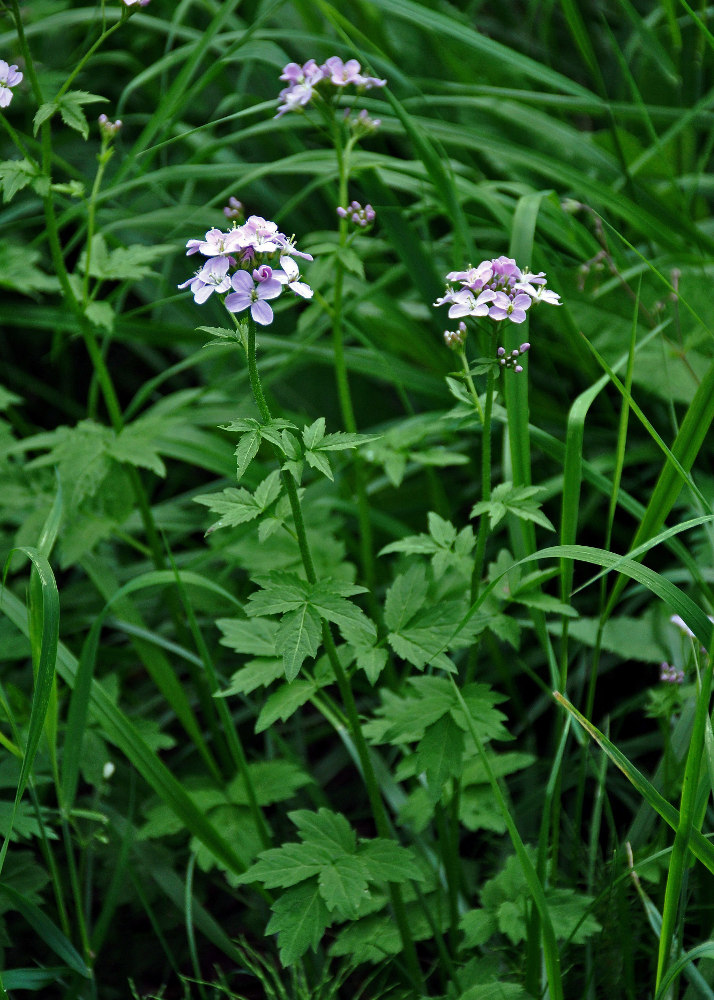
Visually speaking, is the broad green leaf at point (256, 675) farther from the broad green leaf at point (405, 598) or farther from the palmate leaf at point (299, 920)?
the palmate leaf at point (299, 920)

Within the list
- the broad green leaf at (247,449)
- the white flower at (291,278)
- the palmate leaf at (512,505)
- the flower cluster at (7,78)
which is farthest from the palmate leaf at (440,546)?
the flower cluster at (7,78)

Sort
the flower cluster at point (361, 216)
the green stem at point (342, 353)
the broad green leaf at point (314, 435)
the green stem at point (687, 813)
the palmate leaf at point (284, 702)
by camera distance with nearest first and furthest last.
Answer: the green stem at point (687, 813) < the broad green leaf at point (314, 435) < the palmate leaf at point (284, 702) < the flower cluster at point (361, 216) < the green stem at point (342, 353)

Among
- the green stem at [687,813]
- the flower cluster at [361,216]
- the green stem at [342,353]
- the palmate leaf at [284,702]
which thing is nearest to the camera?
the green stem at [687,813]

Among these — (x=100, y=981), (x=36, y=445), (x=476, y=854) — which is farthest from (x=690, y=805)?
(x=36, y=445)

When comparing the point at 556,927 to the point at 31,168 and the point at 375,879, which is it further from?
the point at 31,168

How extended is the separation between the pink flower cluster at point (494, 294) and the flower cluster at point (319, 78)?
60cm

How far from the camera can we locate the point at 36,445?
1978mm

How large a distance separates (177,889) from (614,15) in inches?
130

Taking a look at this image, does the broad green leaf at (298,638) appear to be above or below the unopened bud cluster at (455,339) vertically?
below

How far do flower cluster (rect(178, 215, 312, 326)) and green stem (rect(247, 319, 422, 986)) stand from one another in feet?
0.15

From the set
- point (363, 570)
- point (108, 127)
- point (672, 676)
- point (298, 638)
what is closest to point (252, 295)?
point (298, 638)

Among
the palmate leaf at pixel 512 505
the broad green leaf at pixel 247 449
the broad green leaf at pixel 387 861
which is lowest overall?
the broad green leaf at pixel 387 861

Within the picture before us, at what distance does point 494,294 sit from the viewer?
1266 mm

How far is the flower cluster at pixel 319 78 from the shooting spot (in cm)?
167
